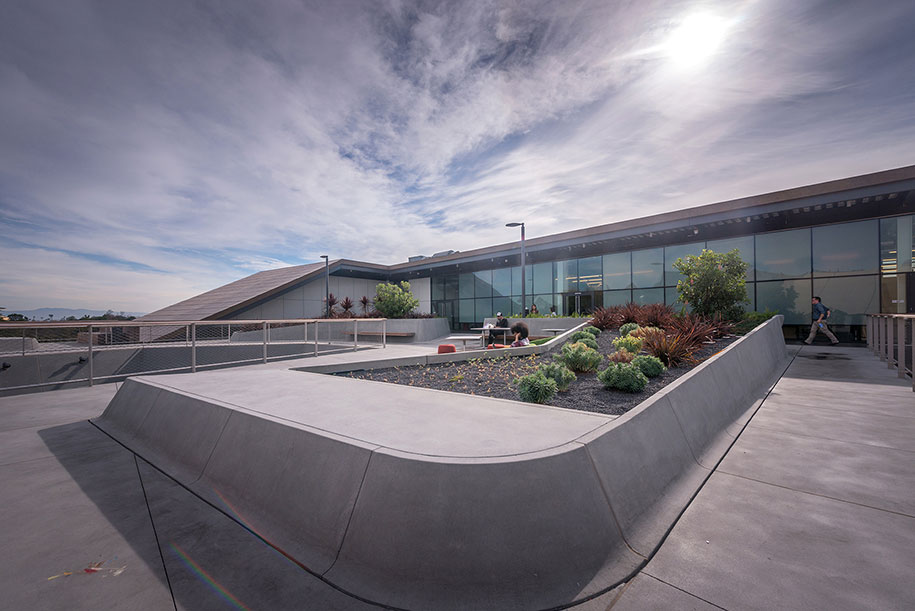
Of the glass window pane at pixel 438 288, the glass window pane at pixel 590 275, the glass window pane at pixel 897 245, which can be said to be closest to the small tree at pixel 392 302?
the glass window pane at pixel 438 288

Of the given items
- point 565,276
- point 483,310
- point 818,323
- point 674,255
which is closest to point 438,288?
point 483,310

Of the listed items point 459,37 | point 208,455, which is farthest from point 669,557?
point 459,37

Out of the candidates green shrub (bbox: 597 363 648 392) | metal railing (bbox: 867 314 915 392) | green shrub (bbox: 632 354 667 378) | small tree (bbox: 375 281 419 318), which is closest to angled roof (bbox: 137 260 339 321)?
small tree (bbox: 375 281 419 318)

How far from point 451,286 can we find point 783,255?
19.5m

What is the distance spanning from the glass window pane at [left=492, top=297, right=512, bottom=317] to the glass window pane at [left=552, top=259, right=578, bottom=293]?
3.39 meters

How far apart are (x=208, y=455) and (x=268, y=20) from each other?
7.56 meters

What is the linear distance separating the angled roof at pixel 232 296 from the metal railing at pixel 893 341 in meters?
26.0

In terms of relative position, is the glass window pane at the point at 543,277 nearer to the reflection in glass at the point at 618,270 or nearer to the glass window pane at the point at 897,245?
the reflection in glass at the point at 618,270

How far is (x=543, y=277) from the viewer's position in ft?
77.8

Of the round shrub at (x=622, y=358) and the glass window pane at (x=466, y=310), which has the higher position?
the glass window pane at (x=466, y=310)

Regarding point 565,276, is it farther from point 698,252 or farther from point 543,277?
point 698,252

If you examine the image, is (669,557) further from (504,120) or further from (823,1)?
(823,1)

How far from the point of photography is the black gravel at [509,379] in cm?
469

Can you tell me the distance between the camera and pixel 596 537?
2.12 meters
